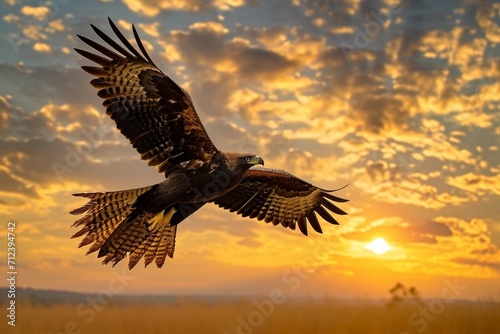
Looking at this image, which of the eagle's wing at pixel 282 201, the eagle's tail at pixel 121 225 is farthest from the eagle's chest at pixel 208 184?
the eagle's wing at pixel 282 201

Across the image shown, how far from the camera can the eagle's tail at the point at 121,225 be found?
8.95m

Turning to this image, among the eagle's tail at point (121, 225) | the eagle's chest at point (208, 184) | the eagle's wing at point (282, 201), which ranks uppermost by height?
the eagle's wing at point (282, 201)

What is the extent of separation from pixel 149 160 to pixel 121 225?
1.10 m

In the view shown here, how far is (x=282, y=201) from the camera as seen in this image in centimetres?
1162

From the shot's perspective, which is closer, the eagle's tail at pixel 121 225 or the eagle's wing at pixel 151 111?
the eagle's wing at pixel 151 111

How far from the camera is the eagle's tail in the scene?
8953mm

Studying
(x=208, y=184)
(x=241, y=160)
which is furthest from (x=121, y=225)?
(x=241, y=160)

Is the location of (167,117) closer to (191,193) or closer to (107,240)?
(191,193)

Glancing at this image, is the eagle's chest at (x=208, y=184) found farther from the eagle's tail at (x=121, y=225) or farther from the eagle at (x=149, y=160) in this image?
the eagle's tail at (x=121, y=225)

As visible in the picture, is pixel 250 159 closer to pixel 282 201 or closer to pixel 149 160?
pixel 149 160

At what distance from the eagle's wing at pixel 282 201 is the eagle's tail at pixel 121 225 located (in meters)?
2.14

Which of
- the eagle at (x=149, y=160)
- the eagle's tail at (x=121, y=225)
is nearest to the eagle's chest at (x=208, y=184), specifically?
the eagle at (x=149, y=160)

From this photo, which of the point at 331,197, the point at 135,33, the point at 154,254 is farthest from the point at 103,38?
the point at 331,197

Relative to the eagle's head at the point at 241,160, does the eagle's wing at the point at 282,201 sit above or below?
above
